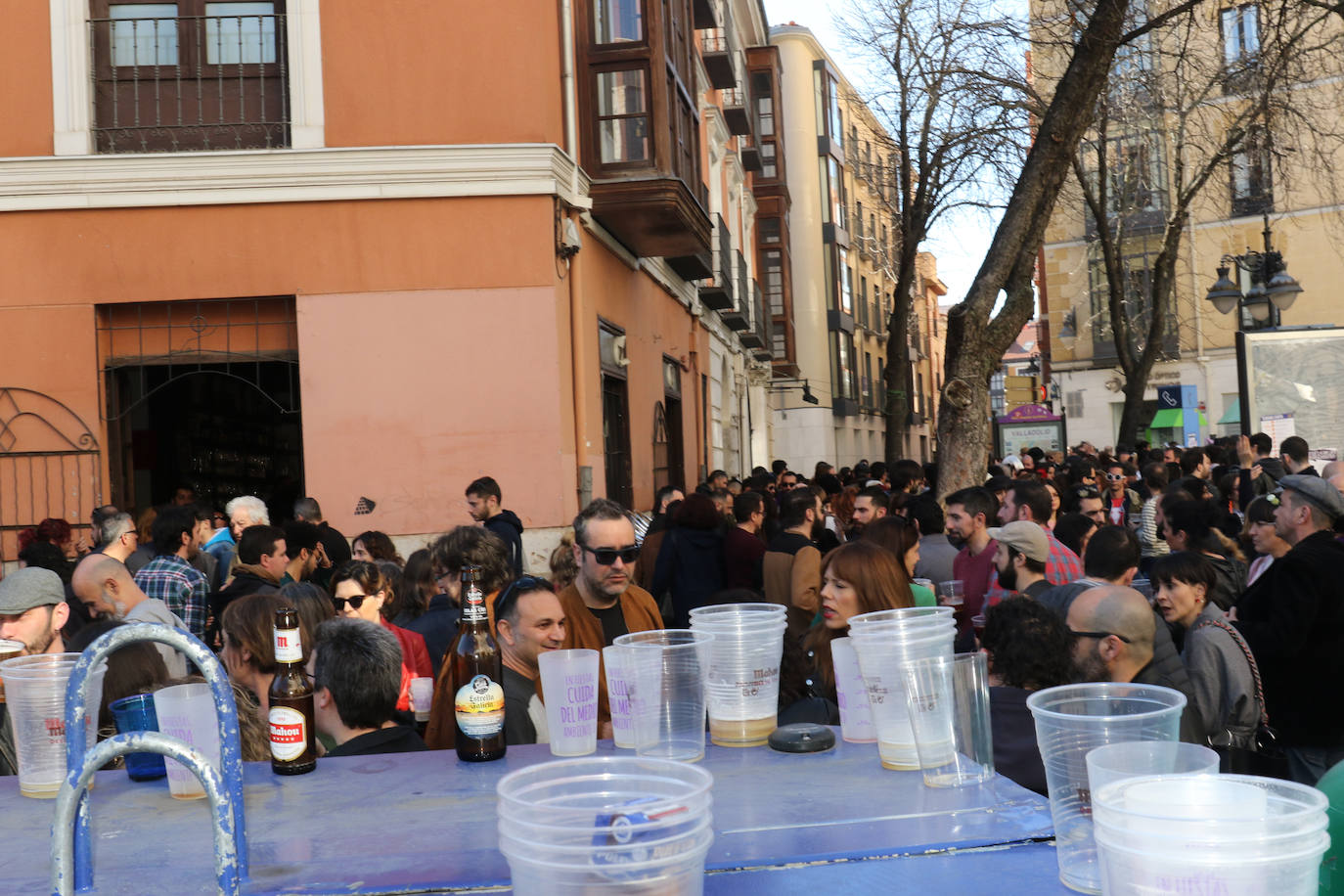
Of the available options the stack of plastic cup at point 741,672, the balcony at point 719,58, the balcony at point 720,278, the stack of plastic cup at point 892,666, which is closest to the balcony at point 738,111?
the balcony at point 719,58

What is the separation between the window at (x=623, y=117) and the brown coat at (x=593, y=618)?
9.60 meters

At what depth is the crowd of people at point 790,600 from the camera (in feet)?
12.9

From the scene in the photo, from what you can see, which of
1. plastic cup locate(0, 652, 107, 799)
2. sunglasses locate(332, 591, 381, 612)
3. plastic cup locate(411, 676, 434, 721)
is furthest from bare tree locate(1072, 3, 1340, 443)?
plastic cup locate(0, 652, 107, 799)

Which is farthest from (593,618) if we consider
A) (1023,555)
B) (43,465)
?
(43,465)

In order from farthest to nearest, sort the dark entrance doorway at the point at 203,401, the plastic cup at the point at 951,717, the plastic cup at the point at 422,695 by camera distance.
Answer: the dark entrance doorway at the point at 203,401
the plastic cup at the point at 422,695
the plastic cup at the point at 951,717

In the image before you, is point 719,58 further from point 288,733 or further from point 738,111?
Answer: point 288,733

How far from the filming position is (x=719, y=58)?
2275cm

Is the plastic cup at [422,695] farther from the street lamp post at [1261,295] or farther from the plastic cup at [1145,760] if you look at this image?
the street lamp post at [1261,295]

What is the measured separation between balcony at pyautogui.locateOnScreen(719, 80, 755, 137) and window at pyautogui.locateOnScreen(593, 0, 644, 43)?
12.0 m

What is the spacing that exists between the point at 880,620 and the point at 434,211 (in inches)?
403

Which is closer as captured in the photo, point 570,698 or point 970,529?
point 570,698

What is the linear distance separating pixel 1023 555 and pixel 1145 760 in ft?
15.2

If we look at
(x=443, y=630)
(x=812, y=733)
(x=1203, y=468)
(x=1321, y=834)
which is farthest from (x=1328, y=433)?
(x=1321, y=834)

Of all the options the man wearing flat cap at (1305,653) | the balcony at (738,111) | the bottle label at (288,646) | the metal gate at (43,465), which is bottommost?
the man wearing flat cap at (1305,653)
